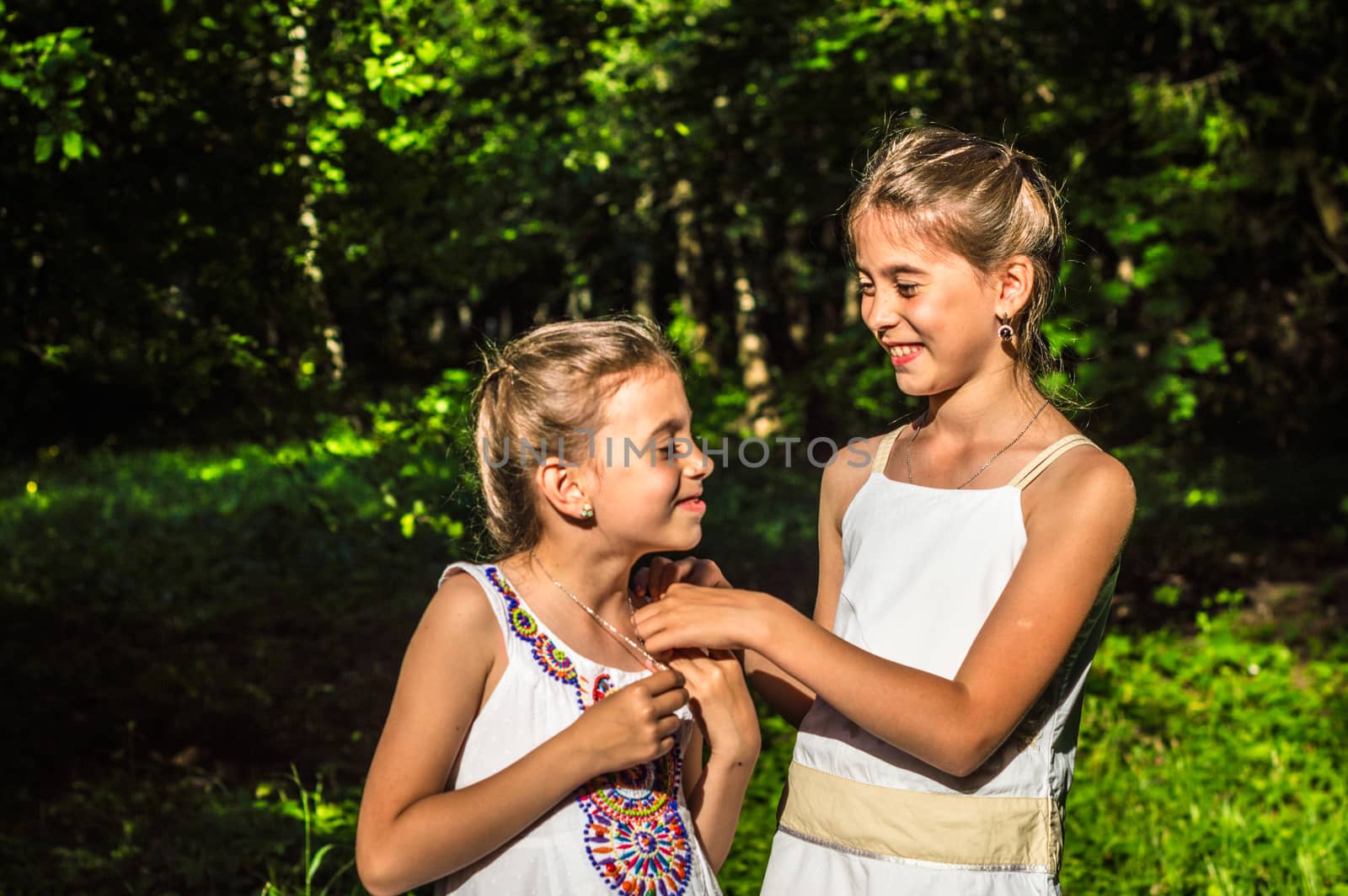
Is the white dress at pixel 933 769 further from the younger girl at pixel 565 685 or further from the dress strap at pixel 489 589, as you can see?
the dress strap at pixel 489 589

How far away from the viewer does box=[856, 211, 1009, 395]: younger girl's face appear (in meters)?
1.77

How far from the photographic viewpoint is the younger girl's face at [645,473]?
5.82ft

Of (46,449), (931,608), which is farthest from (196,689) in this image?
(46,449)

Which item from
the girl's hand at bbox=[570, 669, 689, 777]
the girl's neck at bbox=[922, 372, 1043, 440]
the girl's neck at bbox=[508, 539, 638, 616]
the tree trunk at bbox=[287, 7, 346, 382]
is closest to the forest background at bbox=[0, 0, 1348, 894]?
the tree trunk at bbox=[287, 7, 346, 382]

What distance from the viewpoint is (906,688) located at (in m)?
1.55

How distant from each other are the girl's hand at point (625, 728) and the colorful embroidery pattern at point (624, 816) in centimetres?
13

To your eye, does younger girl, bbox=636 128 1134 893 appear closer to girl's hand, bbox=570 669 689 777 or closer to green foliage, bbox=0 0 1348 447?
girl's hand, bbox=570 669 689 777

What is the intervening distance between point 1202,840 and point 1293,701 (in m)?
2.16

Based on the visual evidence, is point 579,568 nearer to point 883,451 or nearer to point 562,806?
point 562,806

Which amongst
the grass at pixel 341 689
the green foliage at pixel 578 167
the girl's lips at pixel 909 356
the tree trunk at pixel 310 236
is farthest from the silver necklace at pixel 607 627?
the tree trunk at pixel 310 236

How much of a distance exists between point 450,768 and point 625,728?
0.86 ft

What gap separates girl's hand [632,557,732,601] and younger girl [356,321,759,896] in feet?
0.21

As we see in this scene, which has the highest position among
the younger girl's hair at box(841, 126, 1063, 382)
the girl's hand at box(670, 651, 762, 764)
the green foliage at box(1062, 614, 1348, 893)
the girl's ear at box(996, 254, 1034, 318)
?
the younger girl's hair at box(841, 126, 1063, 382)

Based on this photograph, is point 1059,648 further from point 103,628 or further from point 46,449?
point 46,449
